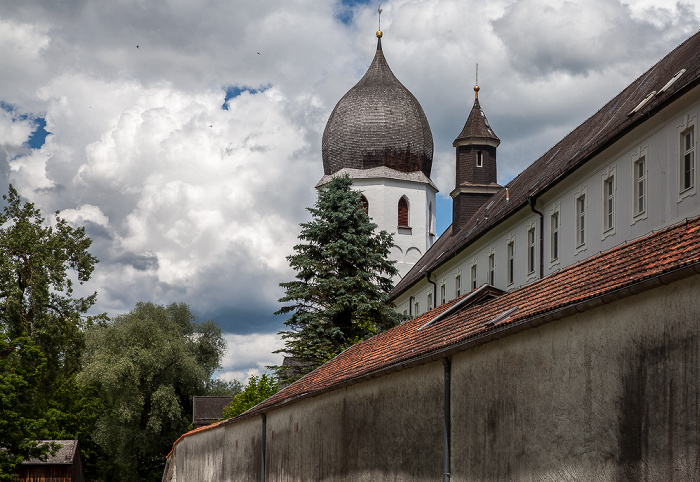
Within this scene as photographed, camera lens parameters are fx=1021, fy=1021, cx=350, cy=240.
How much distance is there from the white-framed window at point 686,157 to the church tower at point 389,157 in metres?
45.2

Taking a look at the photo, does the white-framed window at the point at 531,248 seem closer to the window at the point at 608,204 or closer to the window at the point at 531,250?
the window at the point at 531,250

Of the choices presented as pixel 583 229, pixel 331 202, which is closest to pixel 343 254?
pixel 331 202

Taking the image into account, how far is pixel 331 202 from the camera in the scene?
3453 cm

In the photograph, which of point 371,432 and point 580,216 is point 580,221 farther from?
point 371,432

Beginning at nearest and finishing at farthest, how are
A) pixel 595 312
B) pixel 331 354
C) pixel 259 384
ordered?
pixel 595 312
pixel 331 354
pixel 259 384

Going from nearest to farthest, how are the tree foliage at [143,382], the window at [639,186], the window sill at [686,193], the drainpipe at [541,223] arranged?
the window sill at [686,193] → the window at [639,186] → the drainpipe at [541,223] → the tree foliage at [143,382]

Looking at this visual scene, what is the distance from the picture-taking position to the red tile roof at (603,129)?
2266cm

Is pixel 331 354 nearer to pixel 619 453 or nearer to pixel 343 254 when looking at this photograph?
pixel 343 254

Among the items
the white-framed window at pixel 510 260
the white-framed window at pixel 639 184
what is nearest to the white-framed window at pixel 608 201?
the white-framed window at pixel 639 184

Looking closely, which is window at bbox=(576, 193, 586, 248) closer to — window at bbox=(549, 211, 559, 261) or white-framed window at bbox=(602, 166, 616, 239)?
white-framed window at bbox=(602, 166, 616, 239)

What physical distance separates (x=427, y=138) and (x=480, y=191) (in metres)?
20.7

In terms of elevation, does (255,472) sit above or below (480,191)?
below

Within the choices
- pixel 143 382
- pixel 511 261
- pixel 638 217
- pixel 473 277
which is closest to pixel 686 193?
pixel 638 217

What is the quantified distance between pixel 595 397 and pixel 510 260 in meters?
26.2
